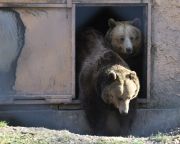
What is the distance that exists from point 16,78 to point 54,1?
986 millimetres

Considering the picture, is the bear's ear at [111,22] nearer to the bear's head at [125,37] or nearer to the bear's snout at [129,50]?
the bear's head at [125,37]

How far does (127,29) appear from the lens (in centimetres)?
771

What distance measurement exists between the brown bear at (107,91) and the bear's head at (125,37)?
28 centimetres

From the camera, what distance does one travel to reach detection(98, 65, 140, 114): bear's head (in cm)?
677

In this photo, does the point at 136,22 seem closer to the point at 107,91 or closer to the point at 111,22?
the point at 111,22

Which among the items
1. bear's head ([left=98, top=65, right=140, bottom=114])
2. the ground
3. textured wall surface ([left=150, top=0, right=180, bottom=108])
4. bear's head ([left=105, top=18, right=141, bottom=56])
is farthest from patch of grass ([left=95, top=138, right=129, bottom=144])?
bear's head ([left=105, top=18, right=141, bottom=56])

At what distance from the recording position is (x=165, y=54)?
7.24 metres

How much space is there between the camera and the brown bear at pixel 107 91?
6.80m

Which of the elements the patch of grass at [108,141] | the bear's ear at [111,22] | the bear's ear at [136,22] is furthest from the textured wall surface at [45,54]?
the patch of grass at [108,141]

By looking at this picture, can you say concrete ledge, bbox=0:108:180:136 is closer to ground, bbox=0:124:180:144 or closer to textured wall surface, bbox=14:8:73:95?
textured wall surface, bbox=14:8:73:95

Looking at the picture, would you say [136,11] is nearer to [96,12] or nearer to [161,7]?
[96,12]

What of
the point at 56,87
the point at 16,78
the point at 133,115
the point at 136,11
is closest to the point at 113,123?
the point at 133,115

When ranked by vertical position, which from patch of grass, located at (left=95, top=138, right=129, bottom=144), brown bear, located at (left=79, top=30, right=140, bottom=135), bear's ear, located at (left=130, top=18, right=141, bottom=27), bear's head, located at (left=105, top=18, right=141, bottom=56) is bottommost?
patch of grass, located at (left=95, top=138, right=129, bottom=144)

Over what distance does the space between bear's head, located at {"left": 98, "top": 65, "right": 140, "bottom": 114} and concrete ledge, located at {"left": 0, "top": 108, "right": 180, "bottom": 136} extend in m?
0.47
